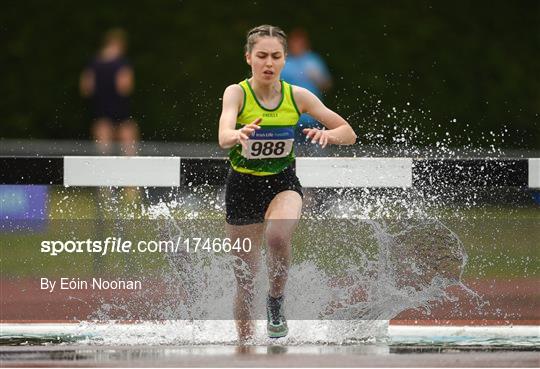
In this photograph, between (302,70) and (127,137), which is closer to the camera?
(302,70)

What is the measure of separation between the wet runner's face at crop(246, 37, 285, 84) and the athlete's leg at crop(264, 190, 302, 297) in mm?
599

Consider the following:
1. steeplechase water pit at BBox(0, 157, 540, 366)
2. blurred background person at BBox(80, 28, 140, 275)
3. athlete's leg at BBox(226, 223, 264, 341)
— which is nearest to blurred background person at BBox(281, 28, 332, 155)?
steeplechase water pit at BBox(0, 157, 540, 366)

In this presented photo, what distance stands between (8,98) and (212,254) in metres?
12.9

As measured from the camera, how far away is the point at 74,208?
17.5 metres

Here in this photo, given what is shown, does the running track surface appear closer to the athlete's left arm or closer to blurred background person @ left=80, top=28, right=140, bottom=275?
the athlete's left arm

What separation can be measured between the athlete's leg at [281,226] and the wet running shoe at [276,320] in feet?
0.57

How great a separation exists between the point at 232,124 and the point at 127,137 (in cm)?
1251

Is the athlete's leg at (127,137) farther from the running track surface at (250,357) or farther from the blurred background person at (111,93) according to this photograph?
the running track surface at (250,357)

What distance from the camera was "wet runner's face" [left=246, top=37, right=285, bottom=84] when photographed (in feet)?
26.6

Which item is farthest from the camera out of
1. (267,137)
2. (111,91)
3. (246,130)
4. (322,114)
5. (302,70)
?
(111,91)

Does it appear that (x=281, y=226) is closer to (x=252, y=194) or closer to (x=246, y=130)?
(x=252, y=194)

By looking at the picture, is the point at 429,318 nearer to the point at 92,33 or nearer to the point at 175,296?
the point at 175,296

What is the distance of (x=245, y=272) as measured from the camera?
27.6ft
